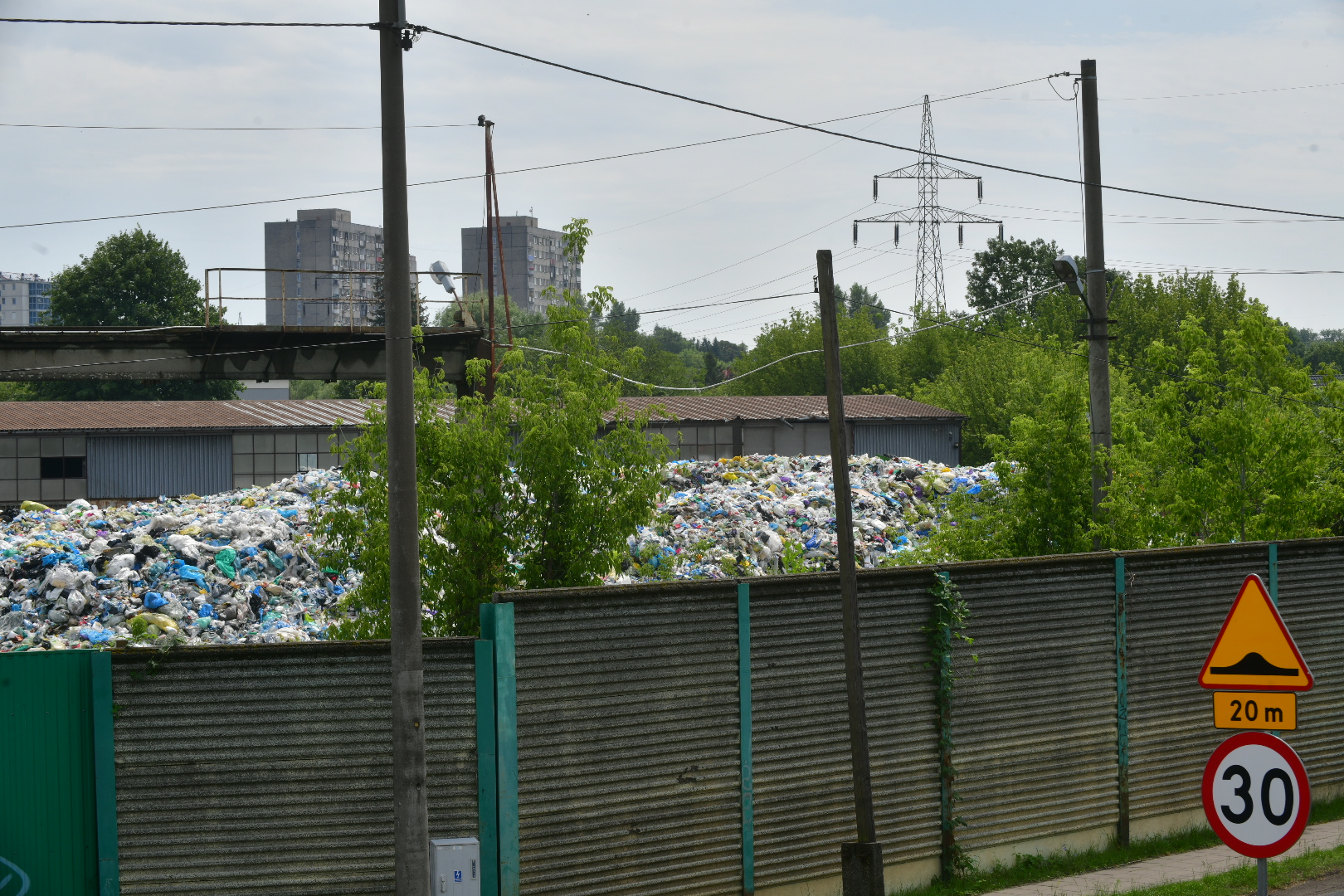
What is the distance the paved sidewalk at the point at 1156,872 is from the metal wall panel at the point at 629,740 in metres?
2.85

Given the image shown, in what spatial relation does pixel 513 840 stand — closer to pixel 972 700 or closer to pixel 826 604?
pixel 826 604

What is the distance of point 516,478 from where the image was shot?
1173cm

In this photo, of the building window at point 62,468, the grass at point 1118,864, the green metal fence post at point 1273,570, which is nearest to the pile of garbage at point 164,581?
the grass at point 1118,864

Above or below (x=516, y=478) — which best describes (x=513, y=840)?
below

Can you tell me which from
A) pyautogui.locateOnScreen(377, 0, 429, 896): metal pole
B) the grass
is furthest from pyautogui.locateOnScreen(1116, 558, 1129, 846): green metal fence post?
pyautogui.locateOnScreen(377, 0, 429, 896): metal pole

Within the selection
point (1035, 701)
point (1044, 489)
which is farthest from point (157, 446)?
point (1035, 701)

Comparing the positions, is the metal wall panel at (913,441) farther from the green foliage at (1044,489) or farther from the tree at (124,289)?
the tree at (124,289)

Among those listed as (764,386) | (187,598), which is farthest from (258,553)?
(764,386)

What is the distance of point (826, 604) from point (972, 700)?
177cm

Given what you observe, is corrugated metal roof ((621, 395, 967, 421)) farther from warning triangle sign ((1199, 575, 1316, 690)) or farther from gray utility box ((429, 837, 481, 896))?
warning triangle sign ((1199, 575, 1316, 690))

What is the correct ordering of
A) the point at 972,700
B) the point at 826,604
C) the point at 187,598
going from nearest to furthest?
the point at 826,604
the point at 972,700
the point at 187,598

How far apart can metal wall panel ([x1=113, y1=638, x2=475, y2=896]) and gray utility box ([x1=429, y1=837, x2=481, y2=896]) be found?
Result: 0.34 metres

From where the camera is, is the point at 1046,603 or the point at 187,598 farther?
the point at 187,598

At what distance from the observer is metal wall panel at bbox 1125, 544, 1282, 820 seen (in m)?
11.4
